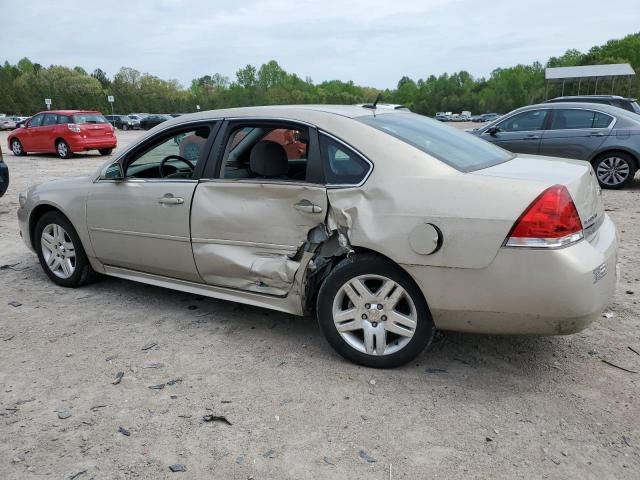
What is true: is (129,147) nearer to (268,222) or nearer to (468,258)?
(268,222)

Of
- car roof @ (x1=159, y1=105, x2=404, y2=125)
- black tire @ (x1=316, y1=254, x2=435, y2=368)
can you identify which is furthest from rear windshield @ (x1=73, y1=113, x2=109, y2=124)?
black tire @ (x1=316, y1=254, x2=435, y2=368)

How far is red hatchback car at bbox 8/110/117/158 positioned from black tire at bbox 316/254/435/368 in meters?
17.2

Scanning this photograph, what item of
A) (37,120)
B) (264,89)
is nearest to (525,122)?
(37,120)

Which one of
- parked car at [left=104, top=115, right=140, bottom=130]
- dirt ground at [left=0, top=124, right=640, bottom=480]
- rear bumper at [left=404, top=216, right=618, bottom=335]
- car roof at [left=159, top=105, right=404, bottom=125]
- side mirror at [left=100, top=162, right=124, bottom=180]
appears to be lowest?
dirt ground at [left=0, top=124, right=640, bottom=480]

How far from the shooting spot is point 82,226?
455 centimetres

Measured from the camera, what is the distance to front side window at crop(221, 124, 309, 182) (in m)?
3.55

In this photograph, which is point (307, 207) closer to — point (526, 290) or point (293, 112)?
point (293, 112)

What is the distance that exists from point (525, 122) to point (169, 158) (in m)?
7.87

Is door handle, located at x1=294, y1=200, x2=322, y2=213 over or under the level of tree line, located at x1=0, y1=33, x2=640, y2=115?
under

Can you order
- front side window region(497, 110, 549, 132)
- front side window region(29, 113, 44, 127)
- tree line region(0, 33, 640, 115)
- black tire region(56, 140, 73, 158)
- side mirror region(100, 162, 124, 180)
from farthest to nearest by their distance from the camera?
tree line region(0, 33, 640, 115) → front side window region(29, 113, 44, 127) → black tire region(56, 140, 73, 158) → front side window region(497, 110, 549, 132) → side mirror region(100, 162, 124, 180)

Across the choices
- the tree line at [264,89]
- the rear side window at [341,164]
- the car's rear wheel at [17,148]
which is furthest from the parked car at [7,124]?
the rear side window at [341,164]

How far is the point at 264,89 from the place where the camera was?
11875cm

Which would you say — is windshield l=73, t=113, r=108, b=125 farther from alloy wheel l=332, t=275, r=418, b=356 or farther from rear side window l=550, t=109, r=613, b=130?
alloy wheel l=332, t=275, r=418, b=356

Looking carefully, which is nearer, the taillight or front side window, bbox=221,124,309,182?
the taillight
